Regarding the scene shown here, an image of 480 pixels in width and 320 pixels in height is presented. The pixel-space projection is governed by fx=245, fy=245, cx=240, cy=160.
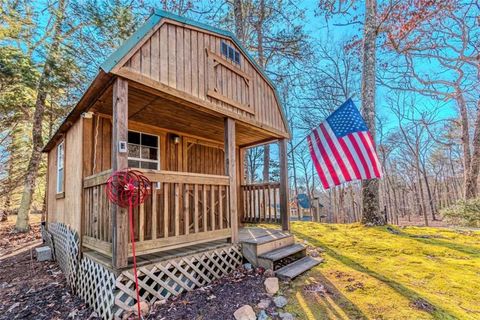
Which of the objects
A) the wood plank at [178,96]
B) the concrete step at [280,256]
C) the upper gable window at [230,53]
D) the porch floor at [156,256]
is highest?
the upper gable window at [230,53]

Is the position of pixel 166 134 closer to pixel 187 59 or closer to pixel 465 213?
pixel 187 59

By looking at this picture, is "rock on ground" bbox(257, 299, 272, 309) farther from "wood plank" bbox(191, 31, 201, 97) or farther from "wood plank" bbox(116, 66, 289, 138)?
"wood plank" bbox(191, 31, 201, 97)

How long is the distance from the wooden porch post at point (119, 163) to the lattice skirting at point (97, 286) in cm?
29

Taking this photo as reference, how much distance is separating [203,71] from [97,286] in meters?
3.69

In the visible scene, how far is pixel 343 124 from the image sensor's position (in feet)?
15.3

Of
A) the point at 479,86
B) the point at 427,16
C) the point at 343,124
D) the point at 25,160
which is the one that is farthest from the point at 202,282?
the point at 479,86

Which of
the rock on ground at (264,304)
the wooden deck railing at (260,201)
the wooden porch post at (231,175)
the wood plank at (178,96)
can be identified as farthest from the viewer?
the wooden deck railing at (260,201)

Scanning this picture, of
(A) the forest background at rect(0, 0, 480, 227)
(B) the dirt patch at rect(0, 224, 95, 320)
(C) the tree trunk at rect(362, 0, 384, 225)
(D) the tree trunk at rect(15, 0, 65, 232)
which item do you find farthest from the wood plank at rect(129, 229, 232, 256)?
(D) the tree trunk at rect(15, 0, 65, 232)

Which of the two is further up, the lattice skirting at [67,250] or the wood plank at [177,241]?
the wood plank at [177,241]

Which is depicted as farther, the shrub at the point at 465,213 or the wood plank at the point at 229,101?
the shrub at the point at 465,213

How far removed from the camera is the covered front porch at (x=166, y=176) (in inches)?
126

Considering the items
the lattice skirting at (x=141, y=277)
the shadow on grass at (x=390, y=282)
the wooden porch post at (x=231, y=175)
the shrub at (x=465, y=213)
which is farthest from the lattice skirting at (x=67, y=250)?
the shrub at (x=465, y=213)

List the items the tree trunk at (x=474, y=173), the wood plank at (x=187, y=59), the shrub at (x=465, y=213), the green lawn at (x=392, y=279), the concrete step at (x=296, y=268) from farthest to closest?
the tree trunk at (x=474, y=173) → the shrub at (x=465, y=213) → the wood plank at (x=187, y=59) → the concrete step at (x=296, y=268) → the green lawn at (x=392, y=279)

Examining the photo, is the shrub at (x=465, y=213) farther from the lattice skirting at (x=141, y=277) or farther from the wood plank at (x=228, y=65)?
the wood plank at (x=228, y=65)
